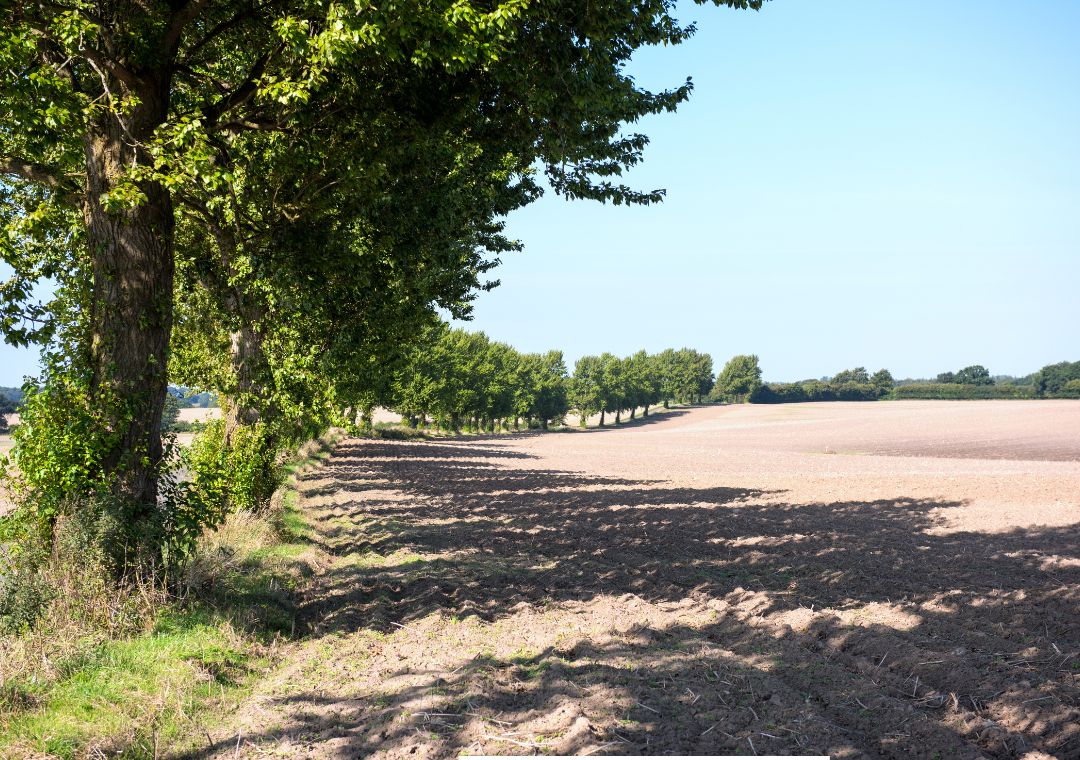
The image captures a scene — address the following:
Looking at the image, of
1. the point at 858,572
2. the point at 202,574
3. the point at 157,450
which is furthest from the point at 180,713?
the point at 858,572

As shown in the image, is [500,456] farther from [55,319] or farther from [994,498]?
[55,319]

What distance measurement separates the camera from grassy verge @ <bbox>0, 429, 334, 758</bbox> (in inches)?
242

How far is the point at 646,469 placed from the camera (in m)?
38.6

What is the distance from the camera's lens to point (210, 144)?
10438mm

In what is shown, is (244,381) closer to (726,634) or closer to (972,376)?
(726,634)

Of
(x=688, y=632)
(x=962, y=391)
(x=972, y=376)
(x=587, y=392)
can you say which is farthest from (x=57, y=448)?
(x=972, y=376)

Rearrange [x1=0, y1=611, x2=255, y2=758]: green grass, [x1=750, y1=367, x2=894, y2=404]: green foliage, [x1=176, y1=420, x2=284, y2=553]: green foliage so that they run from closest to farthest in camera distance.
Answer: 1. [x1=0, y1=611, x2=255, y2=758]: green grass
2. [x1=176, y1=420, x2=284, y2=553]: green foliage
3. [x1=750, y1=367, x2=894, y2=404]: green foliage

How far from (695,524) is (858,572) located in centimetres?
602

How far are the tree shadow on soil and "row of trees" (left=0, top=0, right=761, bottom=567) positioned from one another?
3812mm

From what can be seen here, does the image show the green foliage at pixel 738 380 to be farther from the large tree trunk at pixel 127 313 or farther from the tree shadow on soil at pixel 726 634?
the large tree trunk at pixel 127 313

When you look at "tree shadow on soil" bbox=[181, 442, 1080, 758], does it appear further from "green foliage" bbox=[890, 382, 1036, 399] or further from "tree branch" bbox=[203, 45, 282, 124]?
"green foliage" bbox=[890, 382, 1036, 399]

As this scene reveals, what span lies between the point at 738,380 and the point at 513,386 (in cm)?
9014

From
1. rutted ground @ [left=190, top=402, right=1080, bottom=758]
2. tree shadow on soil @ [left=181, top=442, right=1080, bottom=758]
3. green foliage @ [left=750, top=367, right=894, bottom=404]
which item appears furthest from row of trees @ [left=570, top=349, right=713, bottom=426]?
tree shadow on soil @ [left=181, top=442, right=1080, bottom=758]

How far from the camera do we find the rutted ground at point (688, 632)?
6098 millimetres
